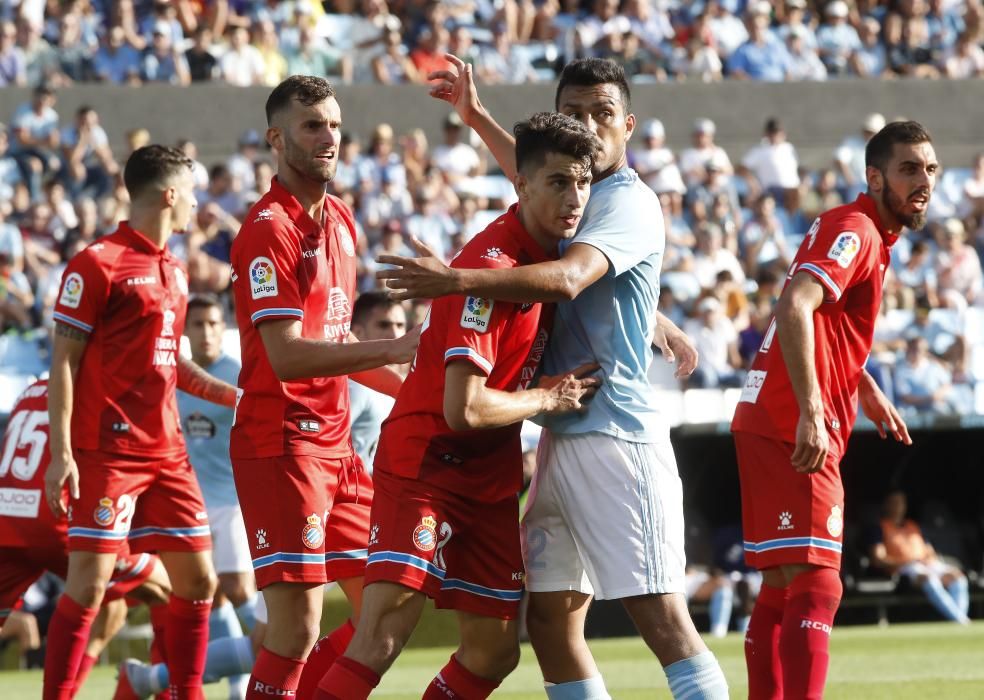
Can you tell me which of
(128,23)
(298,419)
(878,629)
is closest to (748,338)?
(878,629)

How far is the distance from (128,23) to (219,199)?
13.6ft

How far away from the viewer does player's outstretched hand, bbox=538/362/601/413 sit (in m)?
5.14

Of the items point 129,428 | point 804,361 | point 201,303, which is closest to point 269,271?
point 129,428

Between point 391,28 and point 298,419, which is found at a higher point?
point 391,28

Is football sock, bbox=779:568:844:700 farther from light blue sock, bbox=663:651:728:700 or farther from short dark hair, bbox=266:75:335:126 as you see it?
short dark hair, bbox=266:75:335:126

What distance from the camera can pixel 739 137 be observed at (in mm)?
22203

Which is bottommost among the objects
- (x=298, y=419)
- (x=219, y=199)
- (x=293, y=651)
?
(x=293, y=651)

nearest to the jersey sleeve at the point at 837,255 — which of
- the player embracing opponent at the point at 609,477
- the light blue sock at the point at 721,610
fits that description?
the player embracing opponent at the point at 609,477

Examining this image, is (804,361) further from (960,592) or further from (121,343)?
(960,592)

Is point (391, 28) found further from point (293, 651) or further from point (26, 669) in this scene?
point (293, 651)

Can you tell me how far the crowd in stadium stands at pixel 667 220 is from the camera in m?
15.9

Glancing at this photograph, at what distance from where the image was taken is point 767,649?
6.40m

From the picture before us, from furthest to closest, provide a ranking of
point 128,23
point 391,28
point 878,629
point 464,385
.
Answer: point 391,28, point 128,23, point 878,629, point 464,385

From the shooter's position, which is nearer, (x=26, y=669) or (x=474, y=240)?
(x=474, y=240)
